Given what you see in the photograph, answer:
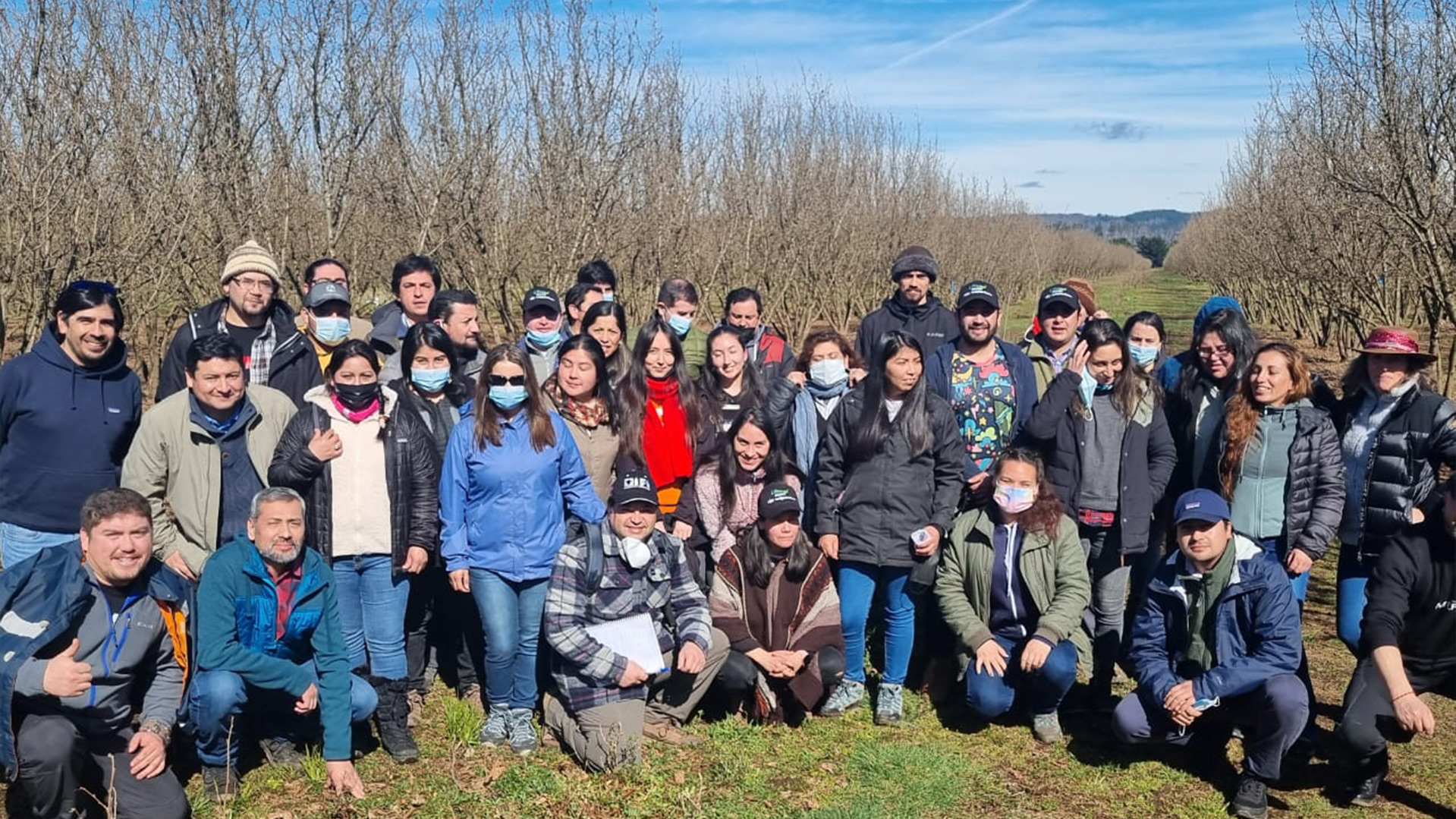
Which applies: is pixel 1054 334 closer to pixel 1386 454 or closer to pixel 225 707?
pixel 1386 454

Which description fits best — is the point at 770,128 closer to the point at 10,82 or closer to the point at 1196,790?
the point at 10,82

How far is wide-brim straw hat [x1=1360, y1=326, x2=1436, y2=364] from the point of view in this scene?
486cm

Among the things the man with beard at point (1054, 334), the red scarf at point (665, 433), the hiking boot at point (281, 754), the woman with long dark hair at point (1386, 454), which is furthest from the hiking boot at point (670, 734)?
the woman with long dark hair at point (1386, 454)

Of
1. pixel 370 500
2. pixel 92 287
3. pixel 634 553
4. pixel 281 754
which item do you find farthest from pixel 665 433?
pixel 92 287

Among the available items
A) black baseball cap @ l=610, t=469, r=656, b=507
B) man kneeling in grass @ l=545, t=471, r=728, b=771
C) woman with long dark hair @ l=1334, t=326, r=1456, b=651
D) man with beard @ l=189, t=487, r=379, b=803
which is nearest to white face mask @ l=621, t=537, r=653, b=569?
man kneeling in grass @ l=545, t=471, r=728, b=771

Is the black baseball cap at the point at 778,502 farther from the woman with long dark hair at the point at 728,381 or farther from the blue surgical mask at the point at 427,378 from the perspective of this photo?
the blue surgical mask at the point at 427,378

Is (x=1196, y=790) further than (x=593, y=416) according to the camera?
No

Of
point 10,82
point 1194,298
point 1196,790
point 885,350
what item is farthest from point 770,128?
point 1194,298

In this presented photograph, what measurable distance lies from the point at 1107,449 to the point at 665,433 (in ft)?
7.41

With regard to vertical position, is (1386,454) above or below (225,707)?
above

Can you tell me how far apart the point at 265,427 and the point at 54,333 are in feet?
3.23

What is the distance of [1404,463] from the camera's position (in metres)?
4.90

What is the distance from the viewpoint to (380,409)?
185 inches

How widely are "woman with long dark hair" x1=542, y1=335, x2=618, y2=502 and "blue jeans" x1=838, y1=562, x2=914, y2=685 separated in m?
1.30
